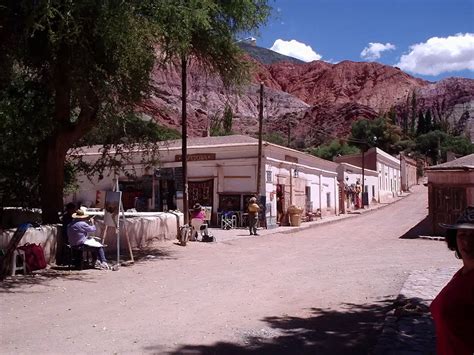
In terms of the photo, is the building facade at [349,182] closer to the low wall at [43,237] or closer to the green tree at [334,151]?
the green tree at [334,151]

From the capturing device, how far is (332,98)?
554 feet

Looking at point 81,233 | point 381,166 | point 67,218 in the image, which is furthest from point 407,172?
point 81,233

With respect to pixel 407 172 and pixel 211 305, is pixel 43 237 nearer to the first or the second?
pixel 211 305

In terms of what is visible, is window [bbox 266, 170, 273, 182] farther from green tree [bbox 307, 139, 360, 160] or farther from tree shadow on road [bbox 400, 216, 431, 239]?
green tree [bbox 307, 139, 360, 160]

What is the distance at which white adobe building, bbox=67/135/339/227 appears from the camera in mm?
26562

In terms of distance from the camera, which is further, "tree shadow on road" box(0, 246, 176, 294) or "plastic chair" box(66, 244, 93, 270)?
"plastic chair" box(66, 244, 93, 270)

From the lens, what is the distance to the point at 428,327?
678cm

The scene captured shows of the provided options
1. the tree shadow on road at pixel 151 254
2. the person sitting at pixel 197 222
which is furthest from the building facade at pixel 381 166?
the tree shadow on road at pixel 151 254

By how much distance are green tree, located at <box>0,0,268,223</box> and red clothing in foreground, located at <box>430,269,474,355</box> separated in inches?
394

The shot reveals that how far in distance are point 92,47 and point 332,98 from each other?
529ft

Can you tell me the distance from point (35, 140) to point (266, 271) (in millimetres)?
6758

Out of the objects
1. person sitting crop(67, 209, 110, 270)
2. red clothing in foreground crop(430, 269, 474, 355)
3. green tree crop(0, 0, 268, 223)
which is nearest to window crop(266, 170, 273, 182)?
green tree crop(0, 0, 268, 223)

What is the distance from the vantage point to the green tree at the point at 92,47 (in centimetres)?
1149

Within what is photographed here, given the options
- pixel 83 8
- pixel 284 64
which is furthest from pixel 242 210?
pixel 284 64
